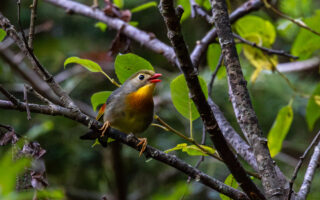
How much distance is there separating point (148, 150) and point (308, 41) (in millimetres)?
1306

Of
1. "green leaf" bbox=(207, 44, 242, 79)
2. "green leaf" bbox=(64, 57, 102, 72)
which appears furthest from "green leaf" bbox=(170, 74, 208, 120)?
"green leaf" bbox=(207, 44, 242, 79)

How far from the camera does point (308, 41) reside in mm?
2375

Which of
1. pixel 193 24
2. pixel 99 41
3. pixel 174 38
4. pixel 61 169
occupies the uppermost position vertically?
pixel 174 38

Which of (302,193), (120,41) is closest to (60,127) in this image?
(120,41)

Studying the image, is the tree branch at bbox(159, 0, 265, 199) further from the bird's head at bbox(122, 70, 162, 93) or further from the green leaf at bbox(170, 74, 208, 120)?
the bird's head at bbox(122, 70, 162, 93)

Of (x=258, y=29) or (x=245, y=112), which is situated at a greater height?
(x=258, y=29)

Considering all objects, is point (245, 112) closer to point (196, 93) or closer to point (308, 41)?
point (196, 93)

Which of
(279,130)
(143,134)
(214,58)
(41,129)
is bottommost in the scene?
(143,134)

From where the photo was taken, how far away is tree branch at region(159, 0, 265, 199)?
116 cm

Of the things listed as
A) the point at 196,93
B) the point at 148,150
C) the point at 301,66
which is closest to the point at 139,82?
the point at 148,150

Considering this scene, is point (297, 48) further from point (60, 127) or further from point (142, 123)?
point (60, 127)

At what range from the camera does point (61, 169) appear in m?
3.91

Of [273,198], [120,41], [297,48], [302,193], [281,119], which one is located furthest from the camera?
[120,41]

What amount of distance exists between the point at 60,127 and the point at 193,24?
1.90 m
